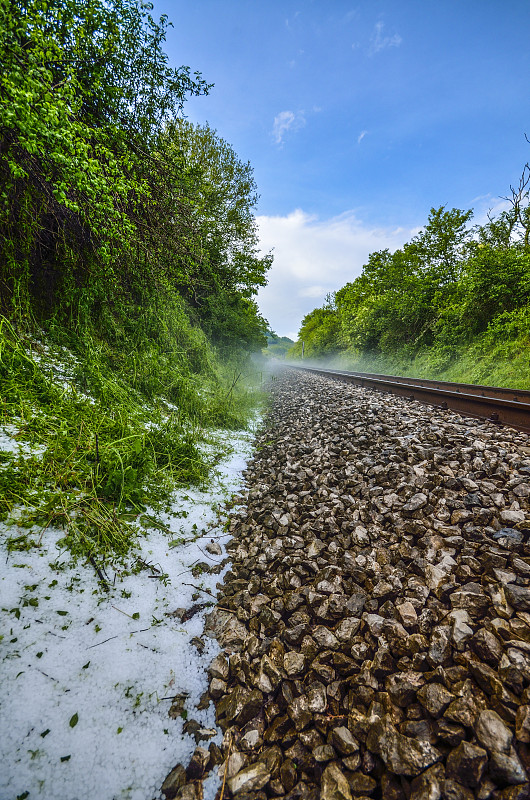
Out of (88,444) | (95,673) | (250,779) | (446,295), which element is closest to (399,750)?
(250,779)

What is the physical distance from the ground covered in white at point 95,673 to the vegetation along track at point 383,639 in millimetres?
131

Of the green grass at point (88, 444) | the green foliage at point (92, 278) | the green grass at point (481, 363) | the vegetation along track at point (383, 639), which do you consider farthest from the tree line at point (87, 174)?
the green grass at point (481, 363)

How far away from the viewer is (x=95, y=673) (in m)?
1.42

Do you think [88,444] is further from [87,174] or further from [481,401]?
[481,401]

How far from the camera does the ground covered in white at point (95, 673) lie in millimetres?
1141

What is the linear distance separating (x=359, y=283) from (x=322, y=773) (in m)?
33.5

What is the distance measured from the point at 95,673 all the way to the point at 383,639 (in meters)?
1.45

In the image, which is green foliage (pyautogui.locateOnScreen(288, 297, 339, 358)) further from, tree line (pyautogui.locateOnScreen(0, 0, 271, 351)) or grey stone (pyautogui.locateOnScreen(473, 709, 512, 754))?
grey stone (pyautogui.locateOnScreen(473, 709, 512, 754))

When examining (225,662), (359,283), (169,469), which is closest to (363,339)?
(359,283)

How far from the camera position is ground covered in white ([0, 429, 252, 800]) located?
3.74 ft

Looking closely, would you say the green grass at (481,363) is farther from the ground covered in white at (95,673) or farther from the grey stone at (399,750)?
the ground covered in white at (95,673)

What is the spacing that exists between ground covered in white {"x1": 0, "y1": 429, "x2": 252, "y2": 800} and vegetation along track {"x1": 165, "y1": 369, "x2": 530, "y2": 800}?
0.13 meters

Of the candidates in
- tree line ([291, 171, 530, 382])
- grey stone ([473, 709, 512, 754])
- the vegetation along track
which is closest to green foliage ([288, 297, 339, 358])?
tree line ([291, 171, 530, 382])

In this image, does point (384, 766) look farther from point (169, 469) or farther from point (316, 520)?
point (169, 469)
